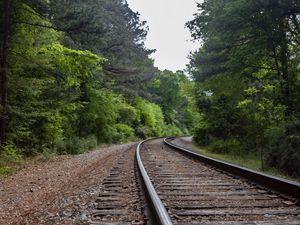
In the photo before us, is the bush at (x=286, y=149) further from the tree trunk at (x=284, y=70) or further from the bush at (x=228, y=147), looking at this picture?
the bush at (x=228, y=147)

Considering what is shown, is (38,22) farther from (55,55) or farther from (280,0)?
(280,0)

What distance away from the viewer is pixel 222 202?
5.46m

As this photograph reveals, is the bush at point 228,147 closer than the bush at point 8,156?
No

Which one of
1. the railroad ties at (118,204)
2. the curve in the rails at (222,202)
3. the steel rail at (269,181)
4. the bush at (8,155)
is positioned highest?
A: the bush at (8,155)

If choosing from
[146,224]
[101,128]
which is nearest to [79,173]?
[146,224]

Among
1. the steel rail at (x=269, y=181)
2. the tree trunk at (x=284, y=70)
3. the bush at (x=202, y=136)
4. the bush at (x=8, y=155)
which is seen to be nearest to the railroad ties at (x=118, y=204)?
the steel rail at (x=269, y=181)

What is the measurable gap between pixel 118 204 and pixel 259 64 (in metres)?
11.4

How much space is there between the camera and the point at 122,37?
29625 millimetres

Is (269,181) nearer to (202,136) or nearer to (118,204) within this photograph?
(118,204)

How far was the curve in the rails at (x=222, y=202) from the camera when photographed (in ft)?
14.6

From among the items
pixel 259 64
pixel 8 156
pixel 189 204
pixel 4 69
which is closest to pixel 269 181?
pixel 189 204

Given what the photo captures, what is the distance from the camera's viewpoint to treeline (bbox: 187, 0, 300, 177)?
11396mm

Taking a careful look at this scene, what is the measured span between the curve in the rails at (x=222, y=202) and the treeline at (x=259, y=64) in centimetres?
326

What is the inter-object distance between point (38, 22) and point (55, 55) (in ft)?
6.74
